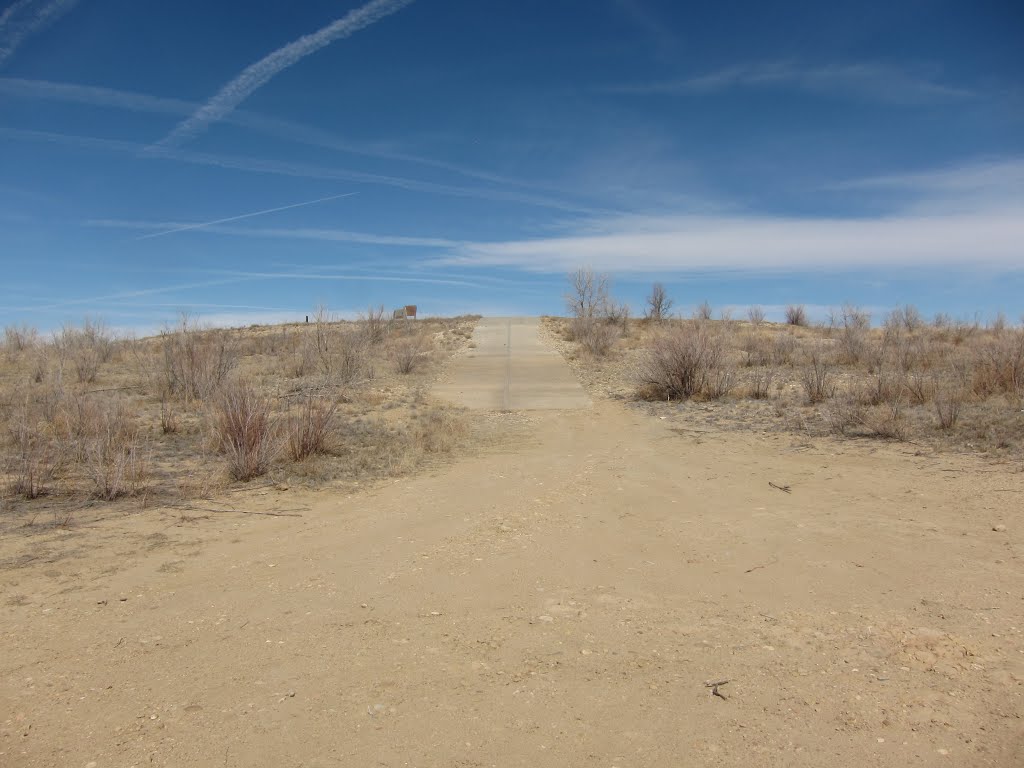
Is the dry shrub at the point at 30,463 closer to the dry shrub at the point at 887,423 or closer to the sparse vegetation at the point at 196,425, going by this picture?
the sparse vegetation at the point at 196,425

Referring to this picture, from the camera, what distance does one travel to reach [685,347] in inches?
509

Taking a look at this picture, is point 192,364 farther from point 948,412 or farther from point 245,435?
point 948,412

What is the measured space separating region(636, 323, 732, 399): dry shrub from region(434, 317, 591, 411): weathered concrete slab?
59.2 inches

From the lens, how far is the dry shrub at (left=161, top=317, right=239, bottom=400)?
12.3m

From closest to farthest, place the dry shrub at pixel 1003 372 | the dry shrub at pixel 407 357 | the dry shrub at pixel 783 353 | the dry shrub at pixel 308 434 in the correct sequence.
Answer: the dry shrub at pixel 308 434 < the dry shrub at pixel 1003 372 < the dry shrub at pixel 407 357 < the dry shrub at pixel 783 353

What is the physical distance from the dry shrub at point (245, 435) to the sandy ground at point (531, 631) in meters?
0.88

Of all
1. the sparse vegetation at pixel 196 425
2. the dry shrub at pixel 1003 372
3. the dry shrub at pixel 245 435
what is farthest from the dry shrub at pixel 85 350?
the dry shrub at pixel 1003 372

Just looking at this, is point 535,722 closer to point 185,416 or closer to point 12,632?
point 12,632

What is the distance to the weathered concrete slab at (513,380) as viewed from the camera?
1334 centimetres

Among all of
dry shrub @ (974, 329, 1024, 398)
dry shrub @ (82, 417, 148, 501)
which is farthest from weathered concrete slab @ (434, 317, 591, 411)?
dry shrub @ (974, 329, 1024, 398)

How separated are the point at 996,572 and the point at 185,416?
10.8 meters

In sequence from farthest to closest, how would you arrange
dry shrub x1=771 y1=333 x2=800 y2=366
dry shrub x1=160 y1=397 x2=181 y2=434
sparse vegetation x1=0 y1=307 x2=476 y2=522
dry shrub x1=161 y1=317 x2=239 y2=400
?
1. dry shrub x1=771 y1=333 x2=800 y2=366
2. dry shrub x1=161 y1=317 x2=239 y2=400
3. dry shrub x1=160 y1=397 x2=181 y2=434
4. sparse vegetation x1=0 y1=307 x2=476 y2=522

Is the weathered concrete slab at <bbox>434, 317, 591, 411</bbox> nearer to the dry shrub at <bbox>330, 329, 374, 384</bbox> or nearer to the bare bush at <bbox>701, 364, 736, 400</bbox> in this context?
the dry shrub at <bbox>330, 329, 374, 384</bbox>

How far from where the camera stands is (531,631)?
12.4 feet
